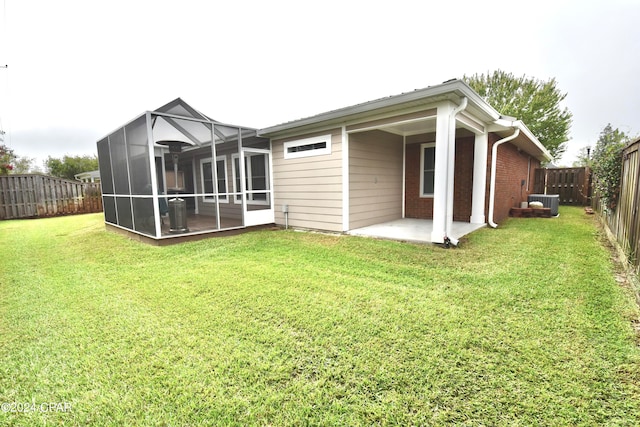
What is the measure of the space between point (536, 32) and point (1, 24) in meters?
16.7

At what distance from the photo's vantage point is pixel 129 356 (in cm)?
212

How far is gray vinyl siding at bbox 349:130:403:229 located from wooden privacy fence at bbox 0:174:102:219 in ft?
49.4

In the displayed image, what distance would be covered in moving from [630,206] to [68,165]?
142ft

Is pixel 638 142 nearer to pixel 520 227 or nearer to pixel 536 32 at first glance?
pixel 520 227

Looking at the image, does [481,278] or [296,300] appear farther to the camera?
[481,278]

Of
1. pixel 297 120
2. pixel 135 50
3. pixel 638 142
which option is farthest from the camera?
pixel 135 50

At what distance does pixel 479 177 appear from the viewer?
6.89 m

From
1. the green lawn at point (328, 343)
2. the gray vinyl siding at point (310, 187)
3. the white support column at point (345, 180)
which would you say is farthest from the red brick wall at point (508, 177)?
the gray vinyl siding at point (310, 187)

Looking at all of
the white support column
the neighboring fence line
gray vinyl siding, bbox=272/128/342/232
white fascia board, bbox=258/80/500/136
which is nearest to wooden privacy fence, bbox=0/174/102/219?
gray vinyl siding, bbox=272/128/342/232

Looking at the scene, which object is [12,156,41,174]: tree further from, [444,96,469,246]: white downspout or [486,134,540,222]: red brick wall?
[486,134,540,222]: red brick wall

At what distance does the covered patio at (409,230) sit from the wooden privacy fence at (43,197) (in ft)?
49.9

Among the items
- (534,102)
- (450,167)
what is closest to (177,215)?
(450,167)

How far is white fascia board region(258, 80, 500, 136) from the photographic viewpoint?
14.5 feet

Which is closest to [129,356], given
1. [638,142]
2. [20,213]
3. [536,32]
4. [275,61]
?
[638,142]
